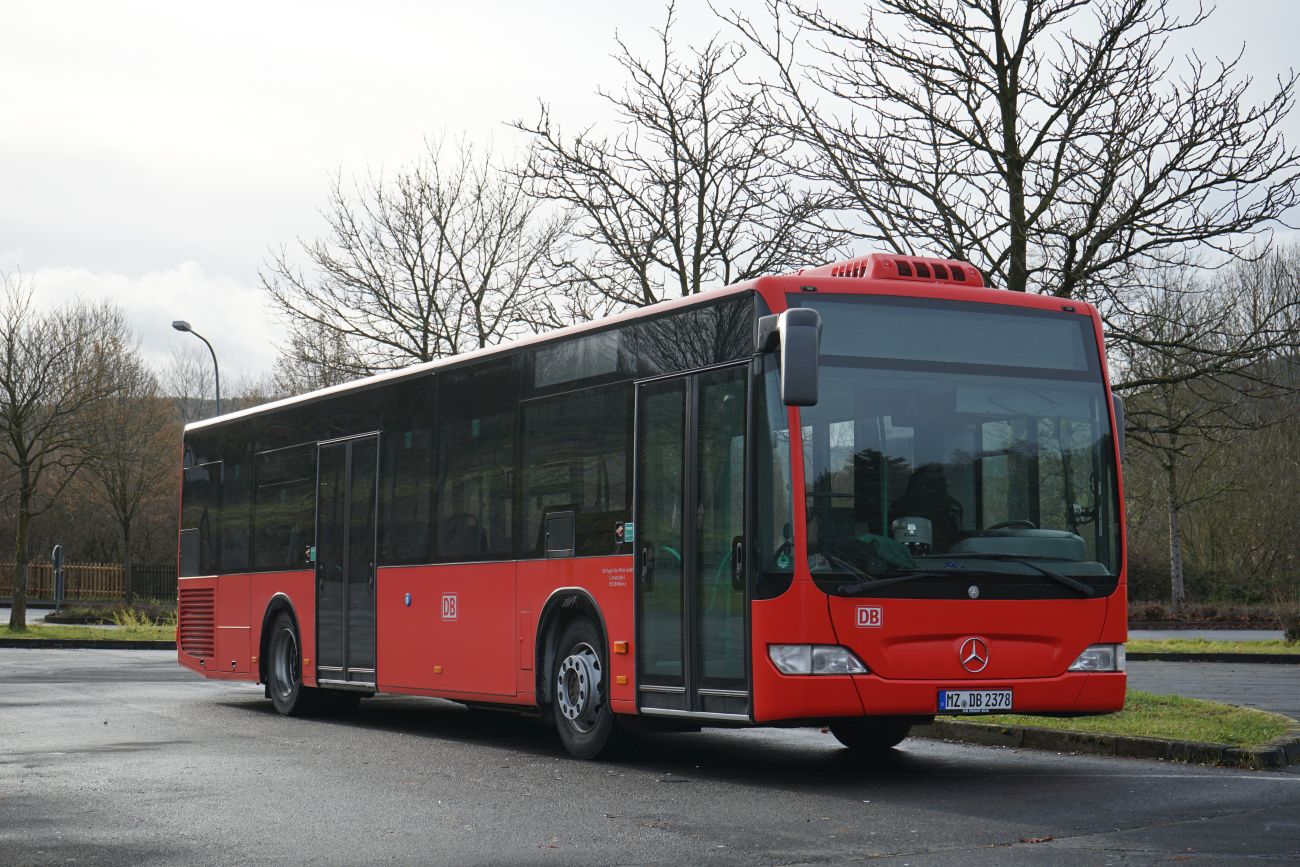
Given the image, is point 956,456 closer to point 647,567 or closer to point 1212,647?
point 647,567

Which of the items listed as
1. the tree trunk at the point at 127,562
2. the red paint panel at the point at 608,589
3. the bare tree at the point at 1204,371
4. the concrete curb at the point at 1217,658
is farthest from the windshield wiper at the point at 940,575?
the tree trunk at the point at 127,562

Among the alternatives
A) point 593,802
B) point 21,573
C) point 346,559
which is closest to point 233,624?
point 346,559

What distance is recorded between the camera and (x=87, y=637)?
32719 millimetres

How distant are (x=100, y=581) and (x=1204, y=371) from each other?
53702 mm

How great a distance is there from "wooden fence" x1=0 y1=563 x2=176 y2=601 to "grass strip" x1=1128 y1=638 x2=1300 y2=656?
4149cm

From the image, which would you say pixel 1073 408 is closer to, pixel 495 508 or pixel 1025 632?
pixel 1025 632

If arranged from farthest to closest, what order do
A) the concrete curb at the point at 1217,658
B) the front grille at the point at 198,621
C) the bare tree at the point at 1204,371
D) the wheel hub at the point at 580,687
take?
1. the concrete curb at the point at 1217,658
2. the front grille at the point at 198,621
3. the bare tree at the point at 1204,371
4. the wheel hub at the point at 580,687

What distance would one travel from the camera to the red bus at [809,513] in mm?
9797

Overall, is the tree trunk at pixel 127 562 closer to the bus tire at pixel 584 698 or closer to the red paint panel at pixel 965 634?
the bus tire at pixel 584 698

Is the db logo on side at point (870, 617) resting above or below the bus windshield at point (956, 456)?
below

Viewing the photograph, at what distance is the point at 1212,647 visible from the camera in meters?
27.7

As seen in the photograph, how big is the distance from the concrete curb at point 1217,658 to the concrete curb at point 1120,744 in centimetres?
1379

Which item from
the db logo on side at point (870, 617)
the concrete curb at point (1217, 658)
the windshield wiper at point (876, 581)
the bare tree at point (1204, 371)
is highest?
the bare tree at point (1204, 371)

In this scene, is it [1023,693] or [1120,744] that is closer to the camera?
[1023,693]
